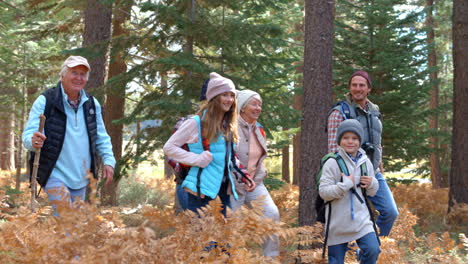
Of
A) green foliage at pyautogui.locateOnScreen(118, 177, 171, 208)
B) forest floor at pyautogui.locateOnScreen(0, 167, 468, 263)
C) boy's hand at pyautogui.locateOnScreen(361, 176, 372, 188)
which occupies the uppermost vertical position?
boy's hand at pyautogui.locateOnScreen(361, 176, 372, 188)

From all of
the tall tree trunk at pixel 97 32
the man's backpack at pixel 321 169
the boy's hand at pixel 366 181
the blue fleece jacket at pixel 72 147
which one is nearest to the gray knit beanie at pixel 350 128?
the man's backpack at pixel 321 169

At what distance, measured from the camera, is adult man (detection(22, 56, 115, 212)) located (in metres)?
4.41

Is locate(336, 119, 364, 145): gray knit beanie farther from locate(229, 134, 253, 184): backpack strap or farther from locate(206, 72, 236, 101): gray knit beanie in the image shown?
locate(206, 72, 236, 101): gray knit beanie

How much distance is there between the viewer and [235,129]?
5020 millimetres

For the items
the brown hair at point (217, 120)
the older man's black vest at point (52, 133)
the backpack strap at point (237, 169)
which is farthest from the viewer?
the backpack strap at point (237, 169)

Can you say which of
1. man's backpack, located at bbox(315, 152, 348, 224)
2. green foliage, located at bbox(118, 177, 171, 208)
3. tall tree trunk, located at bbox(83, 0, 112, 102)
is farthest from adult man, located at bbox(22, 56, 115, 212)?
green foliage, located at bbox(118, 177, 171, 208)

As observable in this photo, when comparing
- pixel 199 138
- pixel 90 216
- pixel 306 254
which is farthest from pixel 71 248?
pixel 306 254

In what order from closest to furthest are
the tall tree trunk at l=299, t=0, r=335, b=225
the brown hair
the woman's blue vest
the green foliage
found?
the woman's blue vest, the brown hair, the tall tree trunk at l=299, t=0, r=335, b=225, the green foliage

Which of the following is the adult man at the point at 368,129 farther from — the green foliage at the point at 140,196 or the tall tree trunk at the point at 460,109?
the green foliage at the point at 140,196

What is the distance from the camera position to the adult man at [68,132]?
441 cm

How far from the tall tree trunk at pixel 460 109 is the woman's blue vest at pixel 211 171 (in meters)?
7.73

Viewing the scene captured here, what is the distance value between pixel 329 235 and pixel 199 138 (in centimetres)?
157

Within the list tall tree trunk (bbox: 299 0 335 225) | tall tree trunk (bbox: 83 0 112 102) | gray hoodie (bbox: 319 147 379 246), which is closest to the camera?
gray hoodie (bbox: 319 147 379 246)

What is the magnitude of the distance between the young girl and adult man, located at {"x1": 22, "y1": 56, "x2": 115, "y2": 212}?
729 mm
